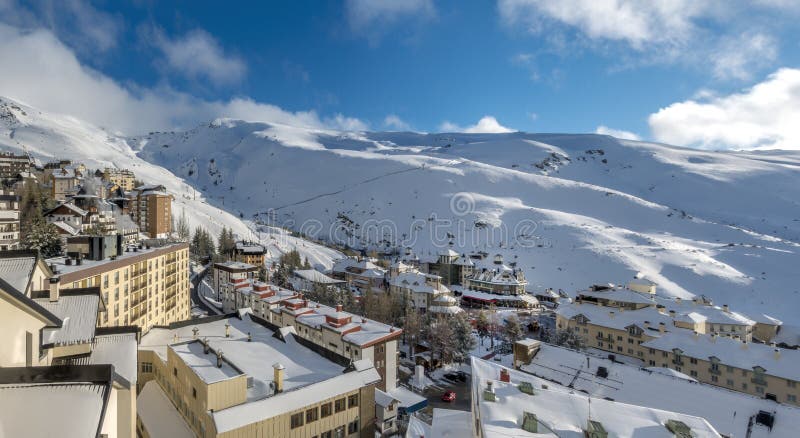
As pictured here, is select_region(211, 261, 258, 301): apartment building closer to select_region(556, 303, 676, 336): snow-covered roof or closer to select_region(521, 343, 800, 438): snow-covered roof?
select_region(521, 343, 800, 438): snow-covered roof

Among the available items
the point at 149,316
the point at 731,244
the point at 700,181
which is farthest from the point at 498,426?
the point at 700,181

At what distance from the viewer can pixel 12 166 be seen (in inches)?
3366

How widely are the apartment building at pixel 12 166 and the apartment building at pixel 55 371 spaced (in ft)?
319

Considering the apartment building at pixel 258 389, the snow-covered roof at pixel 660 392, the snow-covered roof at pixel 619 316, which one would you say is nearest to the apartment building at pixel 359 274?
the snow-covered roof at pixel 619 316

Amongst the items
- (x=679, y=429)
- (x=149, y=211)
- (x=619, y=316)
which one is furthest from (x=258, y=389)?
(x=149, y=211)

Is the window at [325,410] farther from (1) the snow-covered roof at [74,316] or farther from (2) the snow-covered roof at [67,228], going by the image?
(2) the snow-covered roof at [67,228]

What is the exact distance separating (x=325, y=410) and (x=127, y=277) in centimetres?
2112

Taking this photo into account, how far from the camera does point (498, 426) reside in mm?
13016

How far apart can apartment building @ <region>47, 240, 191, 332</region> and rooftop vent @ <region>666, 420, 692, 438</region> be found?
86.7 feet

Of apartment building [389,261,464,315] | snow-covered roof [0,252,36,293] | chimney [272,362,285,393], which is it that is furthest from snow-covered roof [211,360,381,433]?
apartment building [389,261,464,315]

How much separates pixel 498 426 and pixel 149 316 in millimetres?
30209

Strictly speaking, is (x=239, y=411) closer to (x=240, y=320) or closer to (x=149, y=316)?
(x=240, y=320)

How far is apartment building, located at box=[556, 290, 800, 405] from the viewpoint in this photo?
3247 centimetres

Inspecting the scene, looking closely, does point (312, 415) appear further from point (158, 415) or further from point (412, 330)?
point (412, 330)
